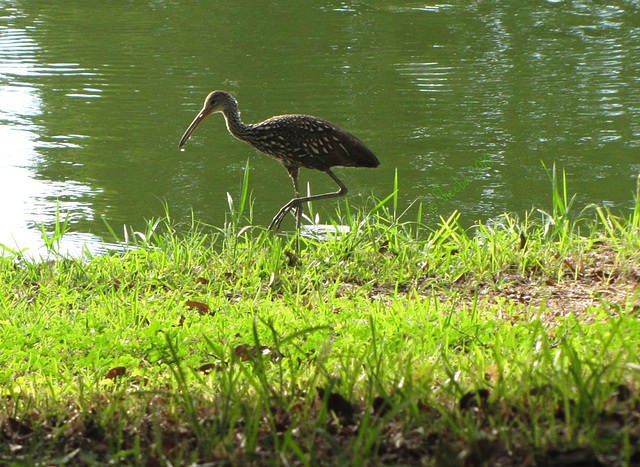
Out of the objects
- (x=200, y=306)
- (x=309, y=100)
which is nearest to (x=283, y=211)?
(x=200, y=306)

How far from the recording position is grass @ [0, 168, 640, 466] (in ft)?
8.87

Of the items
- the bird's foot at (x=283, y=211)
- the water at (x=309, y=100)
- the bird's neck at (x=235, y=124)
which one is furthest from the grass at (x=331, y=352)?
the water at (x=309, y=100)

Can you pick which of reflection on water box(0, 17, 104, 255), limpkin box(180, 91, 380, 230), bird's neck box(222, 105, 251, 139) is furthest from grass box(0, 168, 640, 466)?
reflection on water box(0, 17, 104, 255)

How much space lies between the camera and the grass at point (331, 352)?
2.71m

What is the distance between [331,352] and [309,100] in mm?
7893

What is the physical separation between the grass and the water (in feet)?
3.14

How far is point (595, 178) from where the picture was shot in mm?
8812

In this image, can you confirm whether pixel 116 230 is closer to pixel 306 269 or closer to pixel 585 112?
pixel 306 269

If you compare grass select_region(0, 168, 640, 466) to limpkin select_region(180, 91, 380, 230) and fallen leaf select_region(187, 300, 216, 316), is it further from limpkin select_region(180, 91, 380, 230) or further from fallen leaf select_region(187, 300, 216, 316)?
limpkin select_region(180, 91, 380, 230)

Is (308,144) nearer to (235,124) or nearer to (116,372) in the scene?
(235,124)

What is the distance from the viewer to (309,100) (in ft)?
38.5

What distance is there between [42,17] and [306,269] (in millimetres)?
13652

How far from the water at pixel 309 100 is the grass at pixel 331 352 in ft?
3.14

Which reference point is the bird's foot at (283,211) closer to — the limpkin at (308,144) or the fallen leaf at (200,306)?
the limpkin at (308,144)
